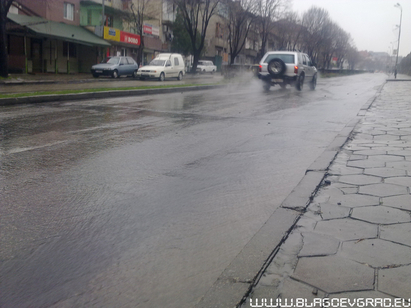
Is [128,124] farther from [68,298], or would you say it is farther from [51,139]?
[68,298]

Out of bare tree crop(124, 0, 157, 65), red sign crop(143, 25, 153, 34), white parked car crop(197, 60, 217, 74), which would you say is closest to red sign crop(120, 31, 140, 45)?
bare tree crop(124, 0, 157, 65)

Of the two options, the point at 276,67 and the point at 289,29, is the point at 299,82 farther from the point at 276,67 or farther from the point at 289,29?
the point at 289,29

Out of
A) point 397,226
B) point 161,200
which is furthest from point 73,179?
point 397,226

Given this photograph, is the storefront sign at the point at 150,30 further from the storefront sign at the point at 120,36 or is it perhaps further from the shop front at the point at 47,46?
the shop front at the point at 47,46

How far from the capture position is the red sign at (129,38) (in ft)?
133

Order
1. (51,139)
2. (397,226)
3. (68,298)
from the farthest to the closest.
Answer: (51,139) → (397,226) → (68,298)

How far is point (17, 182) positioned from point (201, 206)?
2016 millimetres

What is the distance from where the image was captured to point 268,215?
12.4 feet

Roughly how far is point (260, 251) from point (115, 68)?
27995 mm

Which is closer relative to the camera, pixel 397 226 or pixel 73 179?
pixel 397 226

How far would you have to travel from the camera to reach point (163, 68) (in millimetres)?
28875

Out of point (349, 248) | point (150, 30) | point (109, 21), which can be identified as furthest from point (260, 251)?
point (150, 30)

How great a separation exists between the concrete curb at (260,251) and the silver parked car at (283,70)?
1539cm

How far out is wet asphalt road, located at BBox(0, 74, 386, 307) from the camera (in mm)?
2600
